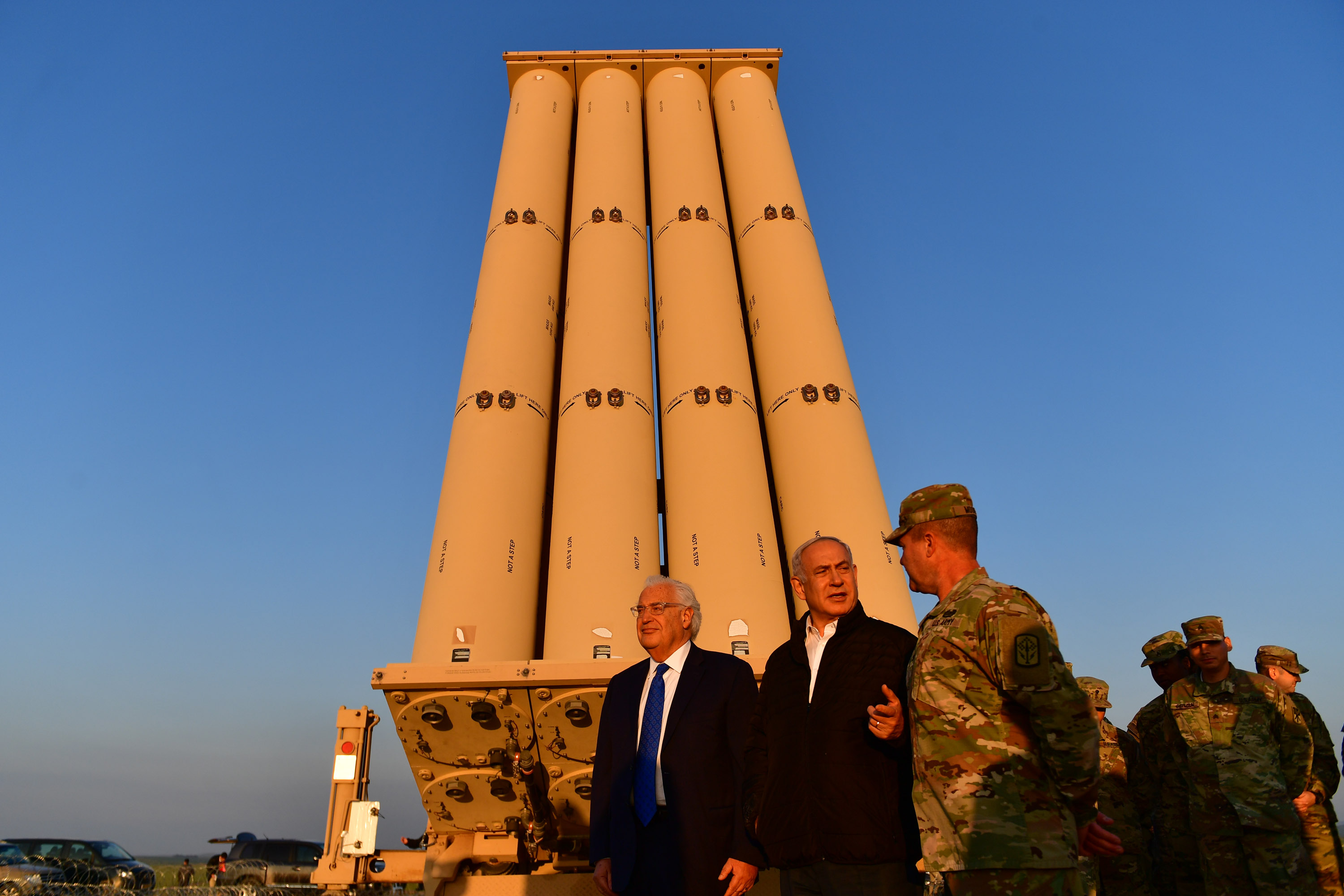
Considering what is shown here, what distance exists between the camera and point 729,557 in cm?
845

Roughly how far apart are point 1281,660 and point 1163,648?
31.7 inches

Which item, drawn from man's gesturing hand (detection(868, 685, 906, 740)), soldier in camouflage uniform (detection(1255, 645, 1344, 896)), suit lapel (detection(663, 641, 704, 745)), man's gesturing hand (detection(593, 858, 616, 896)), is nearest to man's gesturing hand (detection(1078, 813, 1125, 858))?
man's gesturing hand (detection(868, 685, 906, 740))

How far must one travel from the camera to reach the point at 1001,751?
2441 millimetres

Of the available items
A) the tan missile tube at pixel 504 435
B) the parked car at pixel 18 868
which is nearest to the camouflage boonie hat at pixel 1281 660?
the tan missile tube at pixel 504 435

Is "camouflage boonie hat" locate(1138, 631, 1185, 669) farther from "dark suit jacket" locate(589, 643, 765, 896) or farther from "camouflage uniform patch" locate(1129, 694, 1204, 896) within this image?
"dark suit jacket" locate(589, 643, 765, 896)

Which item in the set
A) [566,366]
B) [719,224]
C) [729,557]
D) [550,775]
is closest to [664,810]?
[550,775]

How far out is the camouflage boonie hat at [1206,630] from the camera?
5379mm

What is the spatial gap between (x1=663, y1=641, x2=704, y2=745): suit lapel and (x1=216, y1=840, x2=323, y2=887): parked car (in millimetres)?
12709

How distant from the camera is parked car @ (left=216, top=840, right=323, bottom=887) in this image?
13547mm

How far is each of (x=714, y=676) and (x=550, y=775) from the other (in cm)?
268

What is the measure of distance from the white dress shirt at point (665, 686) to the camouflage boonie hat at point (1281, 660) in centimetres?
488

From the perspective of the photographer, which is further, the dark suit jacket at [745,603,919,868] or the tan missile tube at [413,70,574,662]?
the tan missile tube at [413,70,574,662]

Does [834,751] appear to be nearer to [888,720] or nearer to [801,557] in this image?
[888,720]

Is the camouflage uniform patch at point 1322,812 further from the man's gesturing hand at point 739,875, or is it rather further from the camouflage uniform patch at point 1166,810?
the man's gesturing hand at point 739,875
